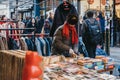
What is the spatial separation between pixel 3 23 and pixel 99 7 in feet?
17.0

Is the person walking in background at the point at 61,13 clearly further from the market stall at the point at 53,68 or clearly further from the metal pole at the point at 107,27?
the metal pole at the point at 107,27

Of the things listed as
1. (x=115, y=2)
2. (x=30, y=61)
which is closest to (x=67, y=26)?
(x=30, y=61)

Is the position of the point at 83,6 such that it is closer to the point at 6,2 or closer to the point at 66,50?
the point at 66,50

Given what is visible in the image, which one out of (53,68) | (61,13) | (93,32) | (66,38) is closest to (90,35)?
(93,32)

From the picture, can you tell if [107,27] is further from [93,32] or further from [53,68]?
[53,68]

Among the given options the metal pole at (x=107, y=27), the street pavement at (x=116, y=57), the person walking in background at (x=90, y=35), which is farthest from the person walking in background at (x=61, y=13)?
the metal pole at (x=107, y=27)

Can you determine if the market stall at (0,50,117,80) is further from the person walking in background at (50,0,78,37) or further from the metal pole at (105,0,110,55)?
the metal pole at (105,0,110,55)

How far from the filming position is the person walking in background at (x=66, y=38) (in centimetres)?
523

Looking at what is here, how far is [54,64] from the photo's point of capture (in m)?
4.00

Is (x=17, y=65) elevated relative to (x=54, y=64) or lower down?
elevated

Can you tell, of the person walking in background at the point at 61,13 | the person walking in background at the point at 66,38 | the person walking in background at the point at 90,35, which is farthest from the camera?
the person walking in background at the point at 90,35

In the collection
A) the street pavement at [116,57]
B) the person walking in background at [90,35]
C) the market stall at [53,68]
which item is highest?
the market stall at [53,68]

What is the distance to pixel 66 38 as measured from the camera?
17.7 feet

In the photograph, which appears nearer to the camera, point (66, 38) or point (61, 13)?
point (66, 38)
